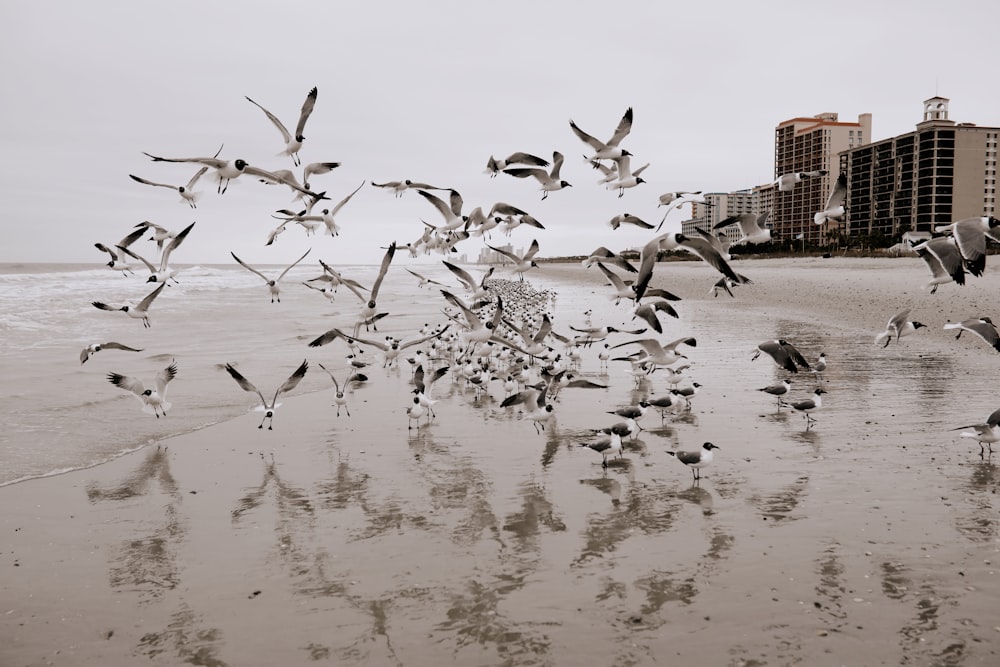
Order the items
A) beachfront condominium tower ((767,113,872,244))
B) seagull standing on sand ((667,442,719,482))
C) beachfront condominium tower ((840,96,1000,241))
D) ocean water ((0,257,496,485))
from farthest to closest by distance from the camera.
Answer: beachfront condominium tower ((840,96,1000,241))
beachfront condominium tower ((767,113,872,244))
ocean water ((0,257,496,485))
seagull standing on sand ((667,442,719,482))

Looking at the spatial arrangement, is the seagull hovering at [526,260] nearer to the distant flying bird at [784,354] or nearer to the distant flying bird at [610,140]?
the distant flying bird at [610,140]

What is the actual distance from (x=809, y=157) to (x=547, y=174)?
4191 centimetres

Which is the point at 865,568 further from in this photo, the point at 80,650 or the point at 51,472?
the point at 51,472

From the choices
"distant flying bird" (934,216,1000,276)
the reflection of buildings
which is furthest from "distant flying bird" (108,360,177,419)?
the reflection of buildings

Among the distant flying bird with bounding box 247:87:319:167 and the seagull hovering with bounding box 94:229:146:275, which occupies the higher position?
the distant flying bird with bounding box 247:87:319:167

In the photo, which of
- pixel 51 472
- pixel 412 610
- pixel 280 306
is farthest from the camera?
pixel 280 306

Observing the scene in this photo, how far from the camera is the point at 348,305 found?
3347 centimetres

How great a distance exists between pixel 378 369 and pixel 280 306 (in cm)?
1852

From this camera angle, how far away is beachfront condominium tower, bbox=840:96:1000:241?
6412 centimetres

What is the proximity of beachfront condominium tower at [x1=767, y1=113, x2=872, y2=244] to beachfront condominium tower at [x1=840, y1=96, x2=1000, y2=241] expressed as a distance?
2435 millimetres

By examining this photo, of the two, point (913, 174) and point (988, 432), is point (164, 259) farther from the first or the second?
point (913, 174)

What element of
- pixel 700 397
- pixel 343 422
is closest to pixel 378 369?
pixel 343 422

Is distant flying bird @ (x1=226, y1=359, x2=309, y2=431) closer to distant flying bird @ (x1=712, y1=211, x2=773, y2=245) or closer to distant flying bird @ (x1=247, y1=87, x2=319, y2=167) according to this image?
distant flying bird @ (x1=247, y1=87, x2=319, y2=167)

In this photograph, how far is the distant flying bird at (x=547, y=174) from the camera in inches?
436
